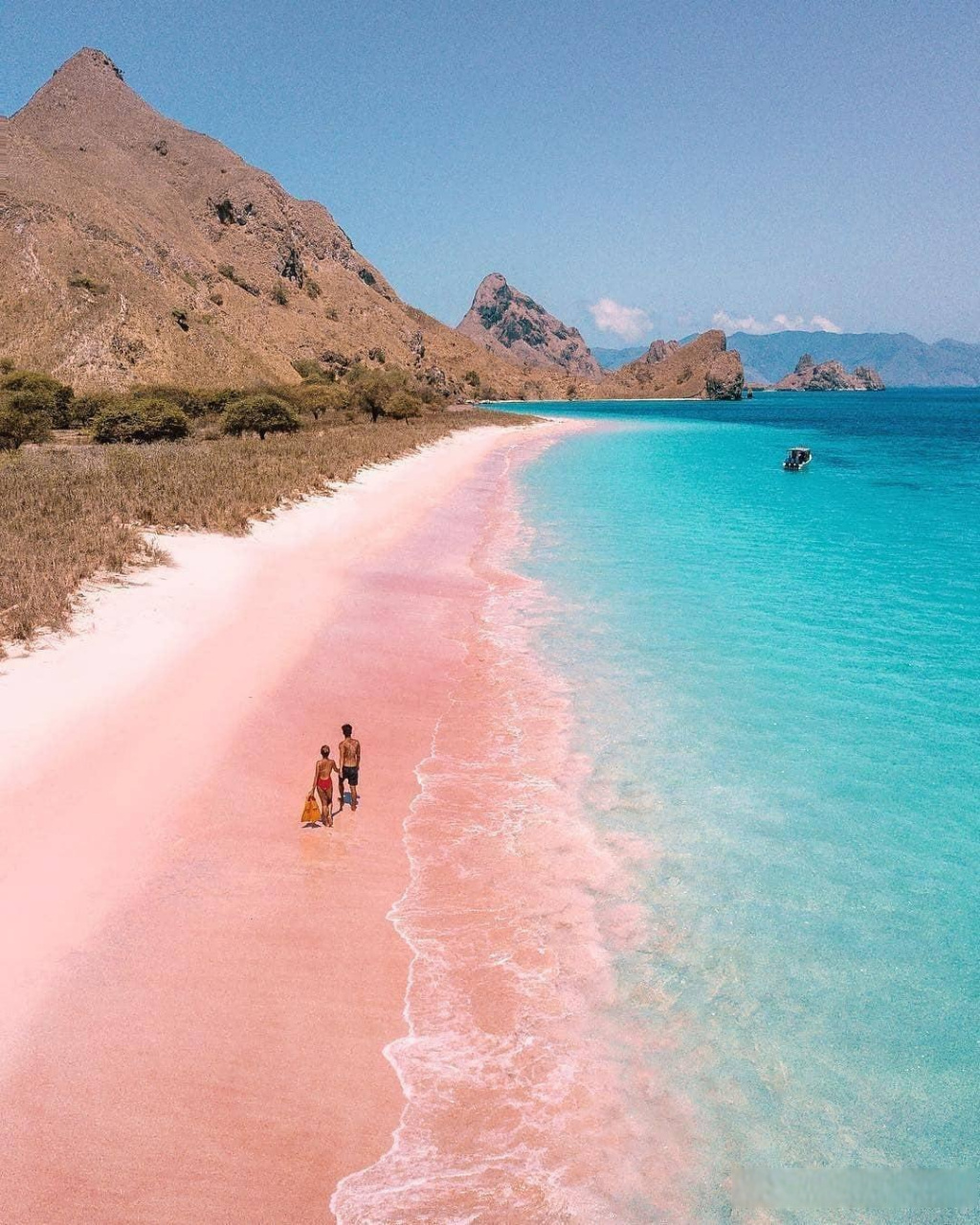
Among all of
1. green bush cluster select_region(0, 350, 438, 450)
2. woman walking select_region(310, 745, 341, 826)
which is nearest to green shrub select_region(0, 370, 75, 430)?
green bush cluster select_region(0, 350, 438, 450)

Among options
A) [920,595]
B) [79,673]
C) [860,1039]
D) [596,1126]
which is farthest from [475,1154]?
[920,595]

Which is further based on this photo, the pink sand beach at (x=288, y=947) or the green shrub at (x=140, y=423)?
the green shrub at (x=140, y=423)

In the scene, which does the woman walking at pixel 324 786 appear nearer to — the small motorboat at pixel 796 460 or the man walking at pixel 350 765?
the man walking at pixel 350 765

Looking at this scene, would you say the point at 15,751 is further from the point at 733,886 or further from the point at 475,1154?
the point at 733,886

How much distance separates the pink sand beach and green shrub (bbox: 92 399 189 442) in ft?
104

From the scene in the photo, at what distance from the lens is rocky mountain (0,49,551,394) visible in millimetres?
59938

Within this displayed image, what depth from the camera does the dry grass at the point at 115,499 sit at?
537 inches

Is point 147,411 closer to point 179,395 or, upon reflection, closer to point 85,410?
point 85,410

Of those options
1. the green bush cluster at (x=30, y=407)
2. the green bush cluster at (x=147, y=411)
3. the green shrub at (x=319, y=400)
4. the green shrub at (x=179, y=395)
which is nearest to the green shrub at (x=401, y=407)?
the green shrub at (x=319, y=400)

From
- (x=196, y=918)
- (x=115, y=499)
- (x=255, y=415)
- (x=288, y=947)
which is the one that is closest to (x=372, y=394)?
(x=255, y=415)

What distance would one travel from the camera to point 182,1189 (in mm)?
4363

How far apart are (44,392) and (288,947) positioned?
48.4 meters

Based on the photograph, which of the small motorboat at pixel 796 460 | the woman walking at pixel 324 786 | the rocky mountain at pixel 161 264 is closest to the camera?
the woman walking at pixel 324 786

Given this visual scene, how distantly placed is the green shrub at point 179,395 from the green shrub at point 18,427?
36.0 feet
